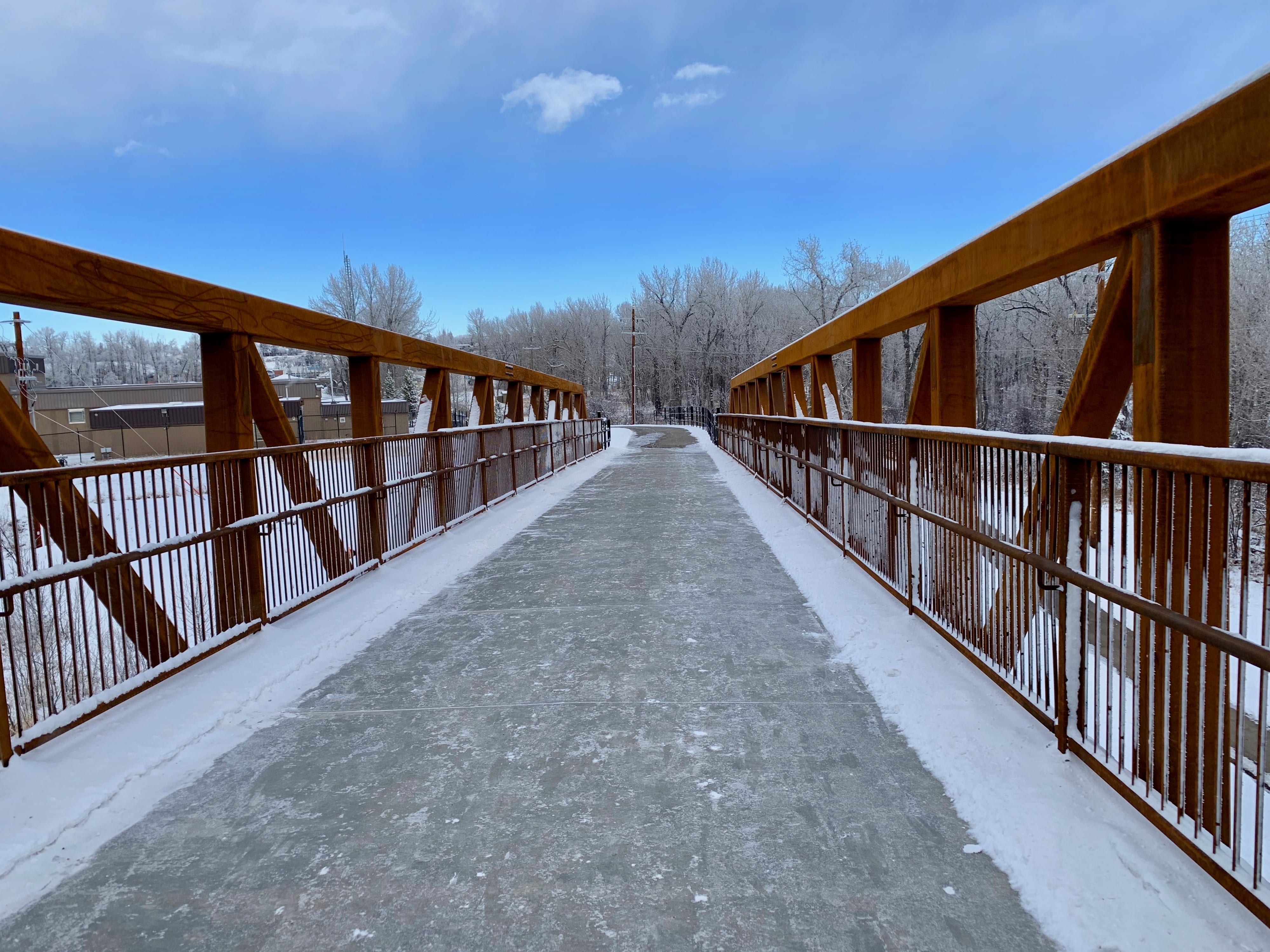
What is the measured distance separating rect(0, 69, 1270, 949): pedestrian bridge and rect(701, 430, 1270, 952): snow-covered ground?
20 mm

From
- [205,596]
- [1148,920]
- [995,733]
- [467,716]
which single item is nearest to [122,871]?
[467,716]

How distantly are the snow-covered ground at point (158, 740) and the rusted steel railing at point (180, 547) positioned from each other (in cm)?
13

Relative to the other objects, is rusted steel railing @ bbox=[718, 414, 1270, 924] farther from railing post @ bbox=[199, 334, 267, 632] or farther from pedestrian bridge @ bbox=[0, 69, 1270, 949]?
railing post @ bbox=[199, 334, 267, 632]

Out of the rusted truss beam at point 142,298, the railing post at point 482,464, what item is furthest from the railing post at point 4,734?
the railing post at point 482,464

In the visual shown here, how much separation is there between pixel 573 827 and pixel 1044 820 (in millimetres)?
1701

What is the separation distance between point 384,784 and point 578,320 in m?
87.8

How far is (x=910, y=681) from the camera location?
4.12m

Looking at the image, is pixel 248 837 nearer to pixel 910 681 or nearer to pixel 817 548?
pixel 910 681

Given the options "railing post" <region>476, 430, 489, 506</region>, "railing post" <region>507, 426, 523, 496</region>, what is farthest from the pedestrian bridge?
"railing post" <region>507, 426, 523, 496</region>

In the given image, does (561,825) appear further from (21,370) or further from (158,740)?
(21,370)

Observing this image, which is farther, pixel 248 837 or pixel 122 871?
pixel 248 837

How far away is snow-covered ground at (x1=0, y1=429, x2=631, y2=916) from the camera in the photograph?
2.78 m

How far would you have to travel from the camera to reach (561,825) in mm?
2807

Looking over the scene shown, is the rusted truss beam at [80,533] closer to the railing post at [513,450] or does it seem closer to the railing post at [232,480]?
the railing post at [232,480]
